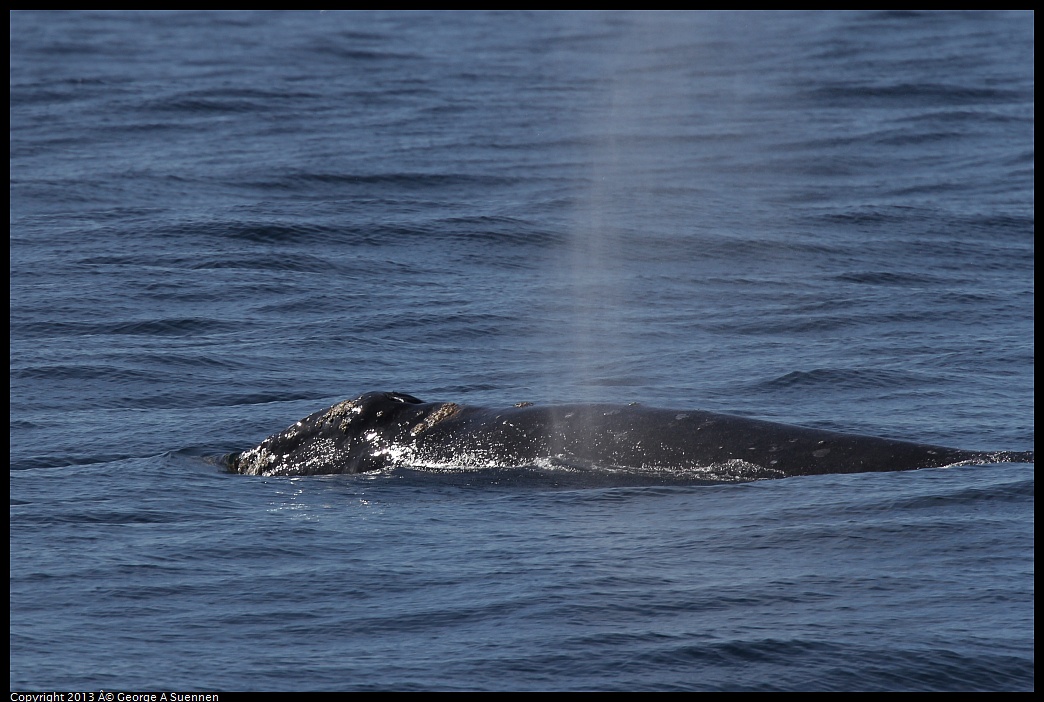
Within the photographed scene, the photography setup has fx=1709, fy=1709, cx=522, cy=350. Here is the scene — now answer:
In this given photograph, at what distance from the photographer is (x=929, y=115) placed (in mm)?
35094

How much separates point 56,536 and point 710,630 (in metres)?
4.94

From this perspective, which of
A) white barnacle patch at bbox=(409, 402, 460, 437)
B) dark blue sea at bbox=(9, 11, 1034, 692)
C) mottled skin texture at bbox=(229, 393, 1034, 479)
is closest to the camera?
dark blue sea at bbox=(9, 11, 1034, 692)

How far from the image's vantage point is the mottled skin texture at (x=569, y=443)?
12.7 metres

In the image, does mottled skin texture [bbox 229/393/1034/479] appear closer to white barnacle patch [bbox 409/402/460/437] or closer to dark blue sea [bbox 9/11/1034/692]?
white barnacle patch [bbox 409/402/460/437]

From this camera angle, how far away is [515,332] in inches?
818

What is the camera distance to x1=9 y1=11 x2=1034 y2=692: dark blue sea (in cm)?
950

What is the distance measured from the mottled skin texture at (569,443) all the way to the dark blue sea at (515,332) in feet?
0.82

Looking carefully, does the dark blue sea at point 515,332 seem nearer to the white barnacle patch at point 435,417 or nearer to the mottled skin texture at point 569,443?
the mottled skin texture at point 569,443

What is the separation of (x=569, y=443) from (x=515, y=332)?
24.5 feet

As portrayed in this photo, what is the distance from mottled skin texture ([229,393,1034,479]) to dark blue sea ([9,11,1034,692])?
25 centimetres

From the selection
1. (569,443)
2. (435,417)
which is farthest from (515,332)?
(569,443)

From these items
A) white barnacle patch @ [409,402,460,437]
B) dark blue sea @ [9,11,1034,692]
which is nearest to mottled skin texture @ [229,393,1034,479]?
white barnacle patch @ [409,402,460,437]

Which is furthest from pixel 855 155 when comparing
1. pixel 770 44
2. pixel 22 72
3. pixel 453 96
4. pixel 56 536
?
pixel 56 536

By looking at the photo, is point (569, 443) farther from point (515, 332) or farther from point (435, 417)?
point (515, 332)
